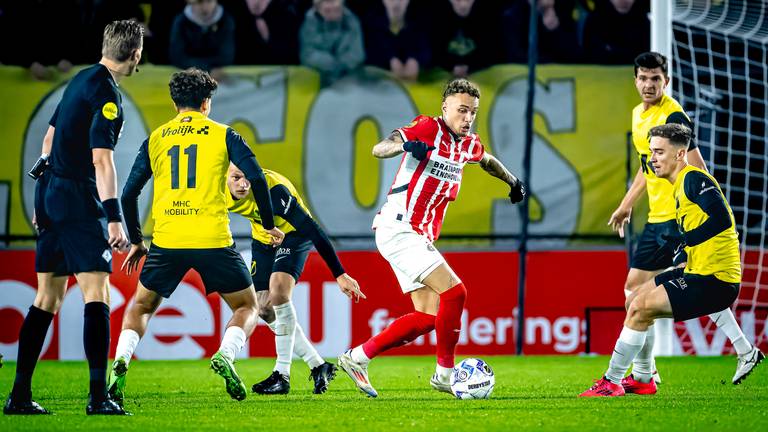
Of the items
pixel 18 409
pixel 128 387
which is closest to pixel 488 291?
pixel 128 387

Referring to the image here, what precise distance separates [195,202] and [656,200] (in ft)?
10.7

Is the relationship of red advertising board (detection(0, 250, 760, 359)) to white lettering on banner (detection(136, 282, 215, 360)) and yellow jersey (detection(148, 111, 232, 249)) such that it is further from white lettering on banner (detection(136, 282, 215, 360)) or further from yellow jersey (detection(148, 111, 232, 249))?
yellow jersey (detection(148, 111, 232, 249))

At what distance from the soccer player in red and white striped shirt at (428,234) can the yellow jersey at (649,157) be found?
1.30 metres

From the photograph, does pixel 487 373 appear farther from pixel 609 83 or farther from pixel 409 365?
pixel 609 83

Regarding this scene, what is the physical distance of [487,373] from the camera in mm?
7035

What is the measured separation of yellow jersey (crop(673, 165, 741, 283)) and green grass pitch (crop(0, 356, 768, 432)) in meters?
0.76

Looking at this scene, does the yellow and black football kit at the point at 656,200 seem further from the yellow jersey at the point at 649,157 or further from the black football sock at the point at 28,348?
the black football sock at the point at 28,348

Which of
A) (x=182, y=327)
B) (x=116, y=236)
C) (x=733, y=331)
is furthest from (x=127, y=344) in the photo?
(x=182, y=327)

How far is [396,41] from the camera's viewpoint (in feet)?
41.6

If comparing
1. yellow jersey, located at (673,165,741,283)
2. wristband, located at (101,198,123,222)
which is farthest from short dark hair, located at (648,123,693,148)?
wristband, located at (101,198,123,222)

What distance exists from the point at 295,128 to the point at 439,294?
18.7 ft

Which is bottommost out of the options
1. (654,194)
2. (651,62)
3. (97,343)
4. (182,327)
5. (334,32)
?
(182,327)

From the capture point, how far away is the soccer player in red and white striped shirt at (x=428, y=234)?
7.06 metres

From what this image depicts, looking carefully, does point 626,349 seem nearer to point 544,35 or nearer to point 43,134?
point 544,35
